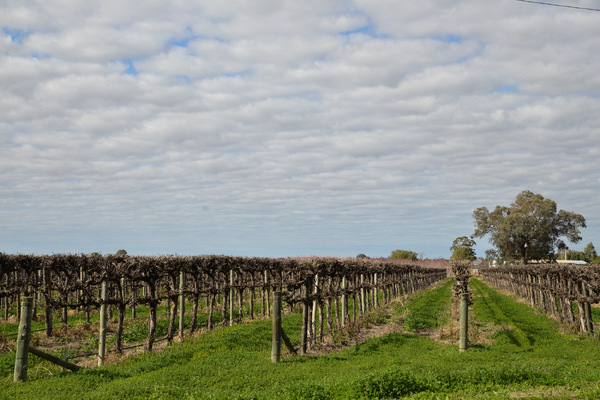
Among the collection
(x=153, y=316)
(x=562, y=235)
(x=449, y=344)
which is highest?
(x=562, y=235)

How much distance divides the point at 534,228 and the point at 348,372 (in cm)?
8956

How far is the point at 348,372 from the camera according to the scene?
1377 cm

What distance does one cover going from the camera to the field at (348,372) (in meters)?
11.4

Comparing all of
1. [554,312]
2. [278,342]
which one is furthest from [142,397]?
[554,312]

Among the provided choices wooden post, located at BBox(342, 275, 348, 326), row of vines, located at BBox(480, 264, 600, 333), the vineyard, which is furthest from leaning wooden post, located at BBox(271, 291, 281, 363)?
row of vines, located at BBox(480, 264, 600, 333)

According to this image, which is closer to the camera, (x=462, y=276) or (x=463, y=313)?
(x=463, y=313)

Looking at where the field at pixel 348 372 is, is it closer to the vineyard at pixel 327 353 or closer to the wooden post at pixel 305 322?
the vineyard at pixel 327 353

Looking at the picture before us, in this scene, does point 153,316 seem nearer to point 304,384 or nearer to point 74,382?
point 74,382

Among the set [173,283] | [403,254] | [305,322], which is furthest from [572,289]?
[403,254]

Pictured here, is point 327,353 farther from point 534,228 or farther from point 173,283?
point 534,228

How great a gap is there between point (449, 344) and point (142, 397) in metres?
12.7

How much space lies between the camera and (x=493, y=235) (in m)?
98.5

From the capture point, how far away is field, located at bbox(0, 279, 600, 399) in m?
11.4

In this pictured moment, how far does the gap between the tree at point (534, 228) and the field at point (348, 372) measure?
78411 millimetres
